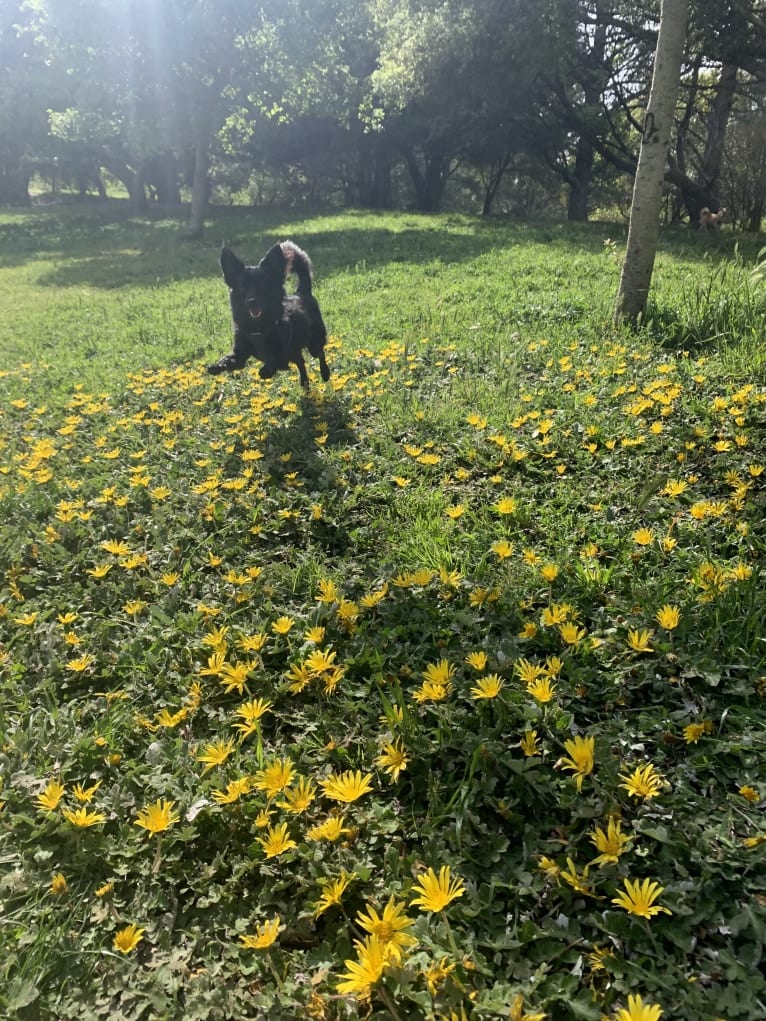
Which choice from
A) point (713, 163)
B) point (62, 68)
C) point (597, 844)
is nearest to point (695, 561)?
point (597, 844)

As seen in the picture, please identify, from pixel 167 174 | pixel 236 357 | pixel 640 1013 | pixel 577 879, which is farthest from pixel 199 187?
pixel 640 1013

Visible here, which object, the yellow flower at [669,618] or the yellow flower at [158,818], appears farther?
the yellow flower at [669,618]

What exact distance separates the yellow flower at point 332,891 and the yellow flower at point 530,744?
0.57 meters

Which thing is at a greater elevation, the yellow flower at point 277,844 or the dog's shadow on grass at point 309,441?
the dog's shadow on grass at point 309,441

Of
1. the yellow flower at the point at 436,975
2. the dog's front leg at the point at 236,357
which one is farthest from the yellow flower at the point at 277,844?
the dog's front leg at the point at 236,357

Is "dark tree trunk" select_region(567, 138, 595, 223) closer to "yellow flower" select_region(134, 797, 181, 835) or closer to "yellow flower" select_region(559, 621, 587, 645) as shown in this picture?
"yellow flower" select_region(559, 621, 587, 645)

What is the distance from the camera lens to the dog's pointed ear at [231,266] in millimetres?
4812

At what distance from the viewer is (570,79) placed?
720 inches

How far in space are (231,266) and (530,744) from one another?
422 centimetres

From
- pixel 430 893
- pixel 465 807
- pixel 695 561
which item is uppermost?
pixel 695 561

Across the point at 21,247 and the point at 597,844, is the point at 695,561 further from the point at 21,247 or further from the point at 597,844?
the point at 21,247

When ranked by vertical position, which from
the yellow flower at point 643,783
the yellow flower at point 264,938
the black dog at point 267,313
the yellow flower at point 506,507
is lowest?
the yellow flower at point 264,938

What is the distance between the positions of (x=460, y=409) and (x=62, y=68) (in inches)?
846

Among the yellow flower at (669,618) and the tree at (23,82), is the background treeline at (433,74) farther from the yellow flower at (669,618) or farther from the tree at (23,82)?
the yellow flower at (669,618)
